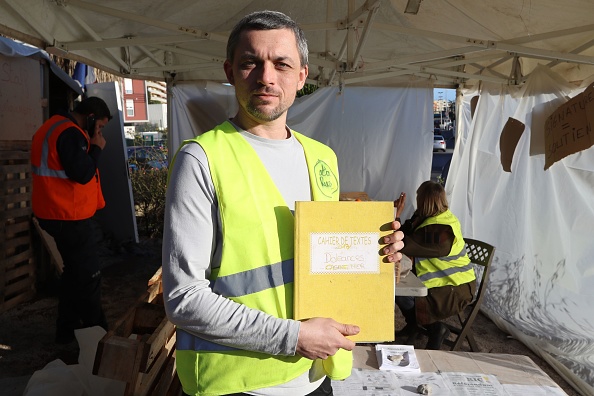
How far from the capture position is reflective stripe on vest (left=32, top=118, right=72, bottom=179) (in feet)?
11.4

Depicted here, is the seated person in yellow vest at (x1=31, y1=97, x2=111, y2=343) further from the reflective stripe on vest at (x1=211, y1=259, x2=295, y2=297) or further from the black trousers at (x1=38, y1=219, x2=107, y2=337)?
the reflective stripe on vest at (x1=211, y1=259, x2=295, y2=297)

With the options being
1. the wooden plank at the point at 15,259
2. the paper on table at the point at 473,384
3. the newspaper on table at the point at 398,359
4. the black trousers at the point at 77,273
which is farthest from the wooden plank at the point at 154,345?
the wooden plank at the point at 15,259

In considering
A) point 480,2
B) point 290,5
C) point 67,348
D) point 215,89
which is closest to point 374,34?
point 290,5

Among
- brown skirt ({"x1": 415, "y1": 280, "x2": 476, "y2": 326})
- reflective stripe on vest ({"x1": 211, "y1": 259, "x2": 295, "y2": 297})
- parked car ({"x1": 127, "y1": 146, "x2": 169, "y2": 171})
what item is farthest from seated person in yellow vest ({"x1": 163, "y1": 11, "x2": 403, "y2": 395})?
parked car ({"x1": 127, "y1": 146, "x2": 169, "y2": 171})

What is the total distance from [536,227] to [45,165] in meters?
4.10

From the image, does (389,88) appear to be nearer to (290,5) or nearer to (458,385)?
(290,5)

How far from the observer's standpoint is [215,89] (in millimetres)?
5910

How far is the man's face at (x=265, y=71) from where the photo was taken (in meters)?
1.09

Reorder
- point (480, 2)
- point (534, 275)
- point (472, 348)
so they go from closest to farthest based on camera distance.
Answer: point (480, 2), point (472, 348), point (534, 275)

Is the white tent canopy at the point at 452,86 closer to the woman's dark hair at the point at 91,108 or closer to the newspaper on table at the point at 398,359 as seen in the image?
the woman's dark hair at the point at 91,108

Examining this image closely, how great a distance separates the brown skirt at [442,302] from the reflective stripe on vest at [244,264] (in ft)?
7.81

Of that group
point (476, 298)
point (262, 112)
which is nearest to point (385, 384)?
point (262, 112)

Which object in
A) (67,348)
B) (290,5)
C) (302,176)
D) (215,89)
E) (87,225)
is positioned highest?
(290,5)

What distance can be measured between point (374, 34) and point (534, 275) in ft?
8.75
